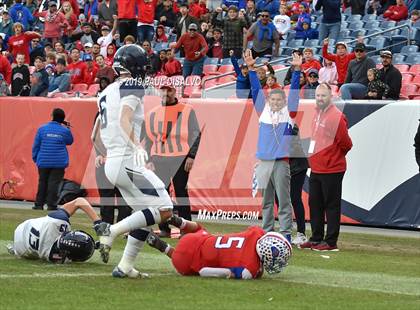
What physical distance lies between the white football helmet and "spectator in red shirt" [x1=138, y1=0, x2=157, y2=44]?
1459cm

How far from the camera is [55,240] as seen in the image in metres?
10.1

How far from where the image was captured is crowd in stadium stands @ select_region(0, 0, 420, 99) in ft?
63.9

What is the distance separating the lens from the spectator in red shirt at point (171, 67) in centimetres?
2241

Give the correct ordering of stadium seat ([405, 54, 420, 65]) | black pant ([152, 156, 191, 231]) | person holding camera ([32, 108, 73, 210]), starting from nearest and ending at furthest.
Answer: black pant ([152, 156, 191, 231]), person holding camera ([32, 108, 73, 210]), stadium seat ([405, 54, 420, 65])

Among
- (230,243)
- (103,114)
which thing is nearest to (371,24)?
(103,114)

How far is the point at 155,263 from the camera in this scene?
10484 mm

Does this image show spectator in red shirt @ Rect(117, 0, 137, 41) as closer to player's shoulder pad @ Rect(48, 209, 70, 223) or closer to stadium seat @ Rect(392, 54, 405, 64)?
stadium seat @ Rect(392, 54, 405, 64)

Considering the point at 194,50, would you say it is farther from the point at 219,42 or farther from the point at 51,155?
the point at 51,155

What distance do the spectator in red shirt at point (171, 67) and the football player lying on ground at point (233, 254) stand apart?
13.3 m

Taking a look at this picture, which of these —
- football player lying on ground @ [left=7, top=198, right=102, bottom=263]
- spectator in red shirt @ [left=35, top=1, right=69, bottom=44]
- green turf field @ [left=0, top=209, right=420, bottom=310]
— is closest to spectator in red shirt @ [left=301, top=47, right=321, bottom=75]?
green turf field @ [left=0, top=209, right=420, bottom=310]

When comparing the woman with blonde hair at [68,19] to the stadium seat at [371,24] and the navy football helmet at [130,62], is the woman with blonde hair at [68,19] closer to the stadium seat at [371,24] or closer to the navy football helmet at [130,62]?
the stadium seat at [371,24]

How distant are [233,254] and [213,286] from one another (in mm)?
474

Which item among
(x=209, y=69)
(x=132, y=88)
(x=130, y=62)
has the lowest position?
(x=209, y=69)

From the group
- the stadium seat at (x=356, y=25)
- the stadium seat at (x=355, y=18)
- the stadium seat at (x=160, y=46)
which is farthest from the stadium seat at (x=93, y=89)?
the stadium seat at (x=355, y=18)
